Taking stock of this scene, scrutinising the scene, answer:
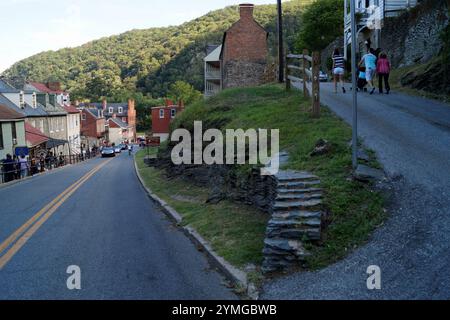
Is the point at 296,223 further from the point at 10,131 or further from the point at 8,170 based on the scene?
the point at 10,131

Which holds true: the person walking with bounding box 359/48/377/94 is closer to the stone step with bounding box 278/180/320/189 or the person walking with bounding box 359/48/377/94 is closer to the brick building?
the stone step with bounding box 278/180/320/189

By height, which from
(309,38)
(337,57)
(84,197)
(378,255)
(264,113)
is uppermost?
(309,38)

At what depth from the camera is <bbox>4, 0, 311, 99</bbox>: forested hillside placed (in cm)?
11461

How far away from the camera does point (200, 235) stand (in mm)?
9234

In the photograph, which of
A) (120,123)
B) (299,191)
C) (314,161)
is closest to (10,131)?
(314,161)

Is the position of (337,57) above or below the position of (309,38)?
below

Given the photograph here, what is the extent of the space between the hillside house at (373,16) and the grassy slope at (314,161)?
483 inches

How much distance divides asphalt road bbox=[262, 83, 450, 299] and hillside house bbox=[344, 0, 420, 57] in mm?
18245

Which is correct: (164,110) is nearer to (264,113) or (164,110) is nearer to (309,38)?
(309,38)

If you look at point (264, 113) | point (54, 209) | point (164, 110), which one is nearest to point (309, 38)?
point (164, 110)

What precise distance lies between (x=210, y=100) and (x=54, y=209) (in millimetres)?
9008

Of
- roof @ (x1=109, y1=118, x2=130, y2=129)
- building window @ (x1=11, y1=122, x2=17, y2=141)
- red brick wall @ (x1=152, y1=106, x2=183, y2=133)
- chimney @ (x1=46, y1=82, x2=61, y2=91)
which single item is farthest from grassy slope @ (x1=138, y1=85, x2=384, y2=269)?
roof @ (x1=109, y1=118, x2=130, y2=129)
